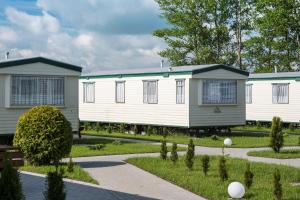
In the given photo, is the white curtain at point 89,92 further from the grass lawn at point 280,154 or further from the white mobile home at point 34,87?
the grass lawn at point 280,154

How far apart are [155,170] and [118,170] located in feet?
3.30

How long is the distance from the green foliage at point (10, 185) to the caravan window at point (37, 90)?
12.8m

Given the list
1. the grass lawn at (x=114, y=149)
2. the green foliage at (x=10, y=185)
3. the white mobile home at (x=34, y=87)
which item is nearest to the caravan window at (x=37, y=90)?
the white mobile home at (x=34, y=87)

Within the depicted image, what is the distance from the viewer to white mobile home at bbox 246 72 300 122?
2936 centimetres

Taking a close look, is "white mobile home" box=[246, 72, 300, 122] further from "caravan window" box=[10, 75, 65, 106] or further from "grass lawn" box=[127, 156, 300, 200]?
"grass lawn" box=[127, 156, 300, 200]

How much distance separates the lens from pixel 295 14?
141ft

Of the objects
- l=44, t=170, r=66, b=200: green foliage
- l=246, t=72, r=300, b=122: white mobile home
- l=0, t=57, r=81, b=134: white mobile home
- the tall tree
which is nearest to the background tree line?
the tall tree

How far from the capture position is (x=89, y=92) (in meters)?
30.1

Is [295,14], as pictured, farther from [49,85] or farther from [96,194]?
[96,194]

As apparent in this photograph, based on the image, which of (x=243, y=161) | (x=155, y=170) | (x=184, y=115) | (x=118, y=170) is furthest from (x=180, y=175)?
(x=184, y=115)

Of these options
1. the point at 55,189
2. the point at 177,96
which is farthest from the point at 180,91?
the point at 55,189

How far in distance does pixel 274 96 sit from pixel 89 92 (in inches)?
409

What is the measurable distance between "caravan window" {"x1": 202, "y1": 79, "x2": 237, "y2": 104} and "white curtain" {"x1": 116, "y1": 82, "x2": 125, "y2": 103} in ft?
16.2

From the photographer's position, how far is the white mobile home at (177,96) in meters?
24.1
